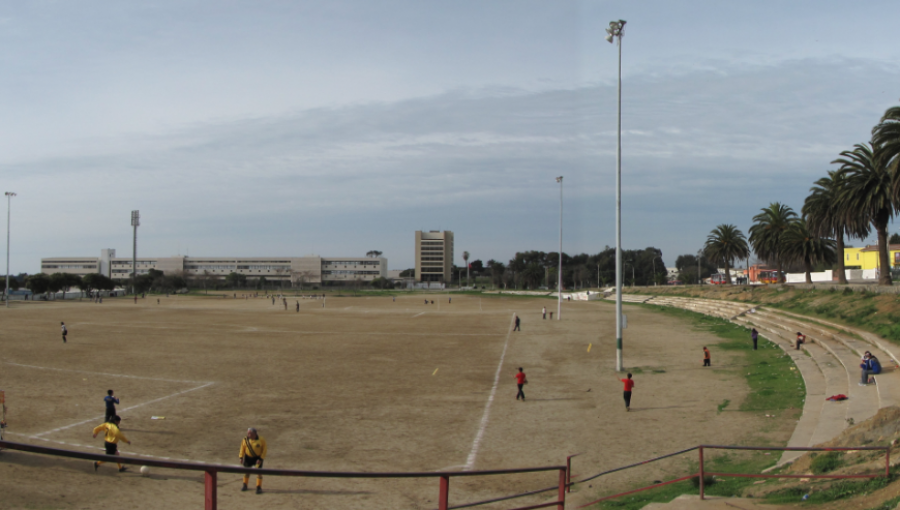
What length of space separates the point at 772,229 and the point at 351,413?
6033 centimetres

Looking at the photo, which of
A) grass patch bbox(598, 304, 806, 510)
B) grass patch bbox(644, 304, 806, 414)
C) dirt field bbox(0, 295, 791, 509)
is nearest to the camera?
grass patch bbox(598, 304, 806, 510)

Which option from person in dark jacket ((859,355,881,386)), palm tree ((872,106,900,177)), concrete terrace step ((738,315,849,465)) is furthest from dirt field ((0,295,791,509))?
palm tree ((872,106,900,177))

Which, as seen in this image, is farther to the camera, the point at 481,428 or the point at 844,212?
the point at 844,212

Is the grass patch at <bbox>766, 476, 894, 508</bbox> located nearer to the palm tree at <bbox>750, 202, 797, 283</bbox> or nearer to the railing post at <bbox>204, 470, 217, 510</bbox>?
the railing post at <bbox>204, 470, 217, 510</bbox>

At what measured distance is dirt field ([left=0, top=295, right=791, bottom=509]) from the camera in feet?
39.8

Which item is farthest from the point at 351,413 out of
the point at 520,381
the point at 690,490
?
the point at 690,490

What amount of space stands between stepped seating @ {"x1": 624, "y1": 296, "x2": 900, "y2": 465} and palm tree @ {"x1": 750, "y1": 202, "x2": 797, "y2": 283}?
28.0 metres

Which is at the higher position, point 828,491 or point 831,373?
point 828,491

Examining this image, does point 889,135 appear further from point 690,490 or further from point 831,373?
point 690,490

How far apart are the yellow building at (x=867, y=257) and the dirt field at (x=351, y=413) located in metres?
63.4

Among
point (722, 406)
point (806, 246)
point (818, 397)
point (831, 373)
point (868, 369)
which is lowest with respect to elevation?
point (722, 406)

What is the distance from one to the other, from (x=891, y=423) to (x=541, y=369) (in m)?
17.4

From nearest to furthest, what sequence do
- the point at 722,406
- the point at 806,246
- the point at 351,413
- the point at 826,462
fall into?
1. the point at 826,462
2. the point at 351,413
3. the point at 722,406
4. the point at 806,246

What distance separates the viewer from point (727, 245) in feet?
269
